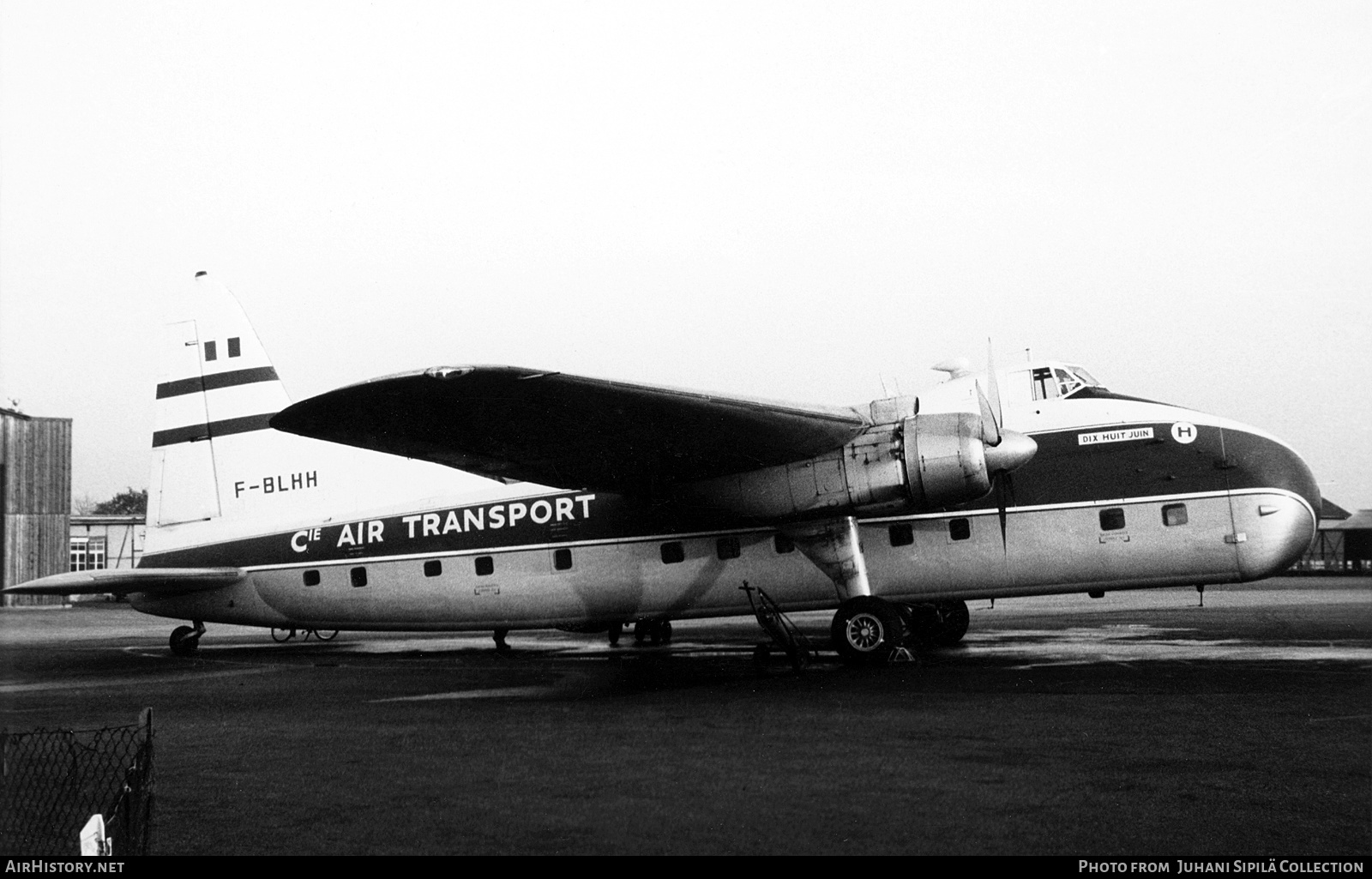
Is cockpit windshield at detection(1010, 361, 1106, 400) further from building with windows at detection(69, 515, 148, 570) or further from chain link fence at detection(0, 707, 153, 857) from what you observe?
building with windows at detection(69, 515, 148, 570)

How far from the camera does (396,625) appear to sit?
16.6 meters

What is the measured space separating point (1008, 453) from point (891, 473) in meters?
1.54

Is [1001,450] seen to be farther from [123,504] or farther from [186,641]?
[123,504]

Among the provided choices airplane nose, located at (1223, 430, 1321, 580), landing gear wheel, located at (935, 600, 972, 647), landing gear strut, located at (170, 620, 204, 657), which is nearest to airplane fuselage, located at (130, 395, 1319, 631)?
airplane nose, located at (1223, 430, 1321, 580)

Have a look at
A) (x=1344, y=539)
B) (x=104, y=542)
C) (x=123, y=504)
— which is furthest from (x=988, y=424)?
(x=123, y=504)

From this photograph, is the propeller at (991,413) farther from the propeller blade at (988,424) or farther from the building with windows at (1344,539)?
the building with windows at (1344,539)

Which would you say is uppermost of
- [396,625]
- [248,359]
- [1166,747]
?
[248,359]

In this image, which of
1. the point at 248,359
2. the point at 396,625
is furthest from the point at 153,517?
the point at 396,625

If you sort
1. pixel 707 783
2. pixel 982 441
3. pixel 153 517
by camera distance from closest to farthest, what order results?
pixel 707 783 < pixel 982 441 < pixel 153 517

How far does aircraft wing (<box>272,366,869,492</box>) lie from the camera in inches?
420

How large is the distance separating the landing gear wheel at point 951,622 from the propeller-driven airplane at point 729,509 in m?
0.07

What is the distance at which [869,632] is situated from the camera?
520 inches

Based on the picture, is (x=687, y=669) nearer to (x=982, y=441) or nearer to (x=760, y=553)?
(x=760, y=553)

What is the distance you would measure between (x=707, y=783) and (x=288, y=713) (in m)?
5.72
